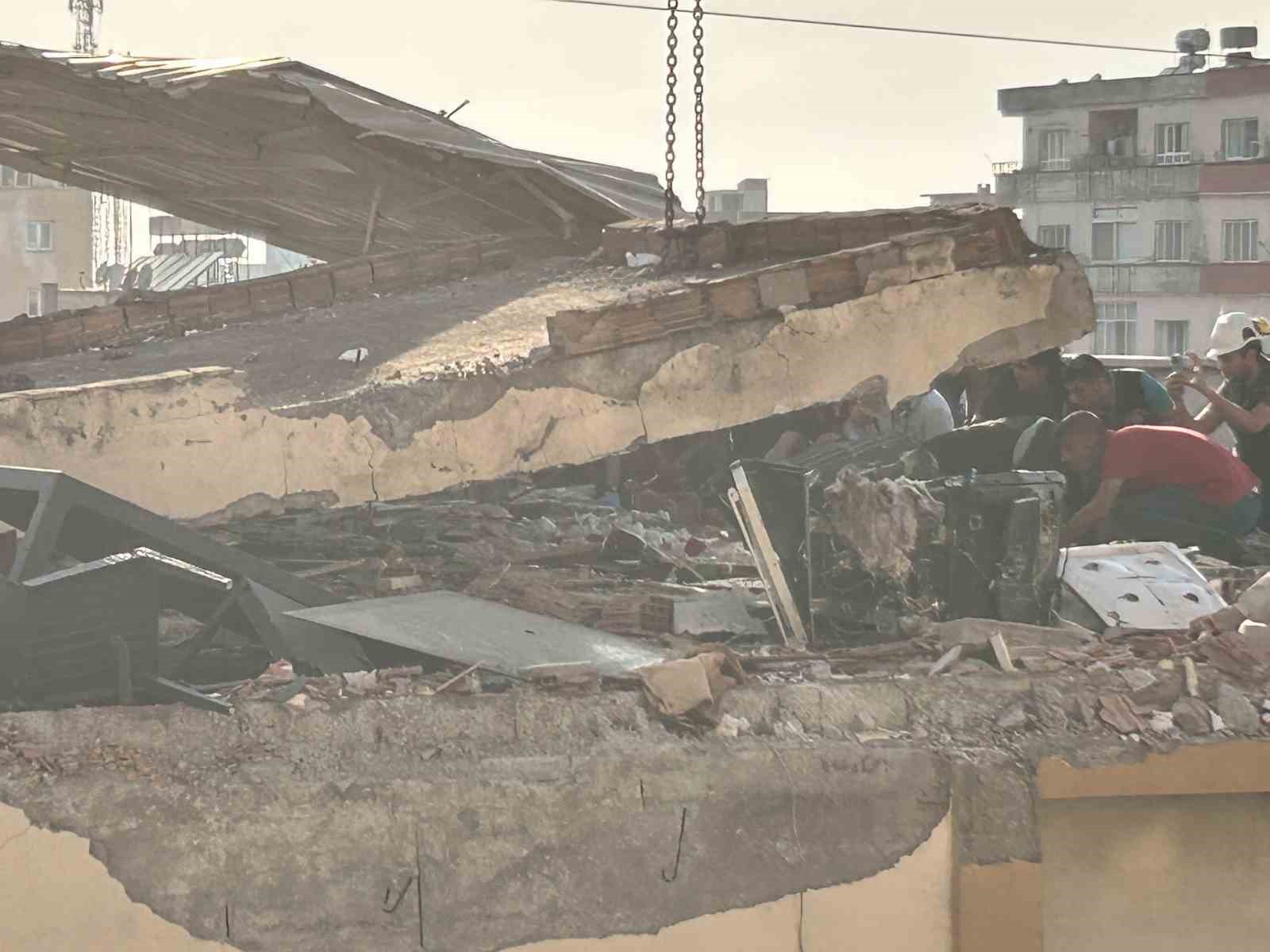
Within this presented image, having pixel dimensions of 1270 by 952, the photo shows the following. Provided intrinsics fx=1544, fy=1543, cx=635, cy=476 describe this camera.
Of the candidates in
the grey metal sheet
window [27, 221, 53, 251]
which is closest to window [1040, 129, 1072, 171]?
window [27, 221, 53, 251]

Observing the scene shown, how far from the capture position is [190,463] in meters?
5.83

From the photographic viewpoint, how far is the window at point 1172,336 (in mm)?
37906

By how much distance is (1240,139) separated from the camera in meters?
37.6

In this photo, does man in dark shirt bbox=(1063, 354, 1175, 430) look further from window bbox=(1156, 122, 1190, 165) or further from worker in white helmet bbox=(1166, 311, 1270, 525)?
window bbox=(1156, 122, 1190, 165)

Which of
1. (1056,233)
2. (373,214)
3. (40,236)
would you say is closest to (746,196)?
(1056,233)

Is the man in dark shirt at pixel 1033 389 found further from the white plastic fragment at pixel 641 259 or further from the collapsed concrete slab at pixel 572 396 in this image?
the white plastic fragment at pixel 641 259

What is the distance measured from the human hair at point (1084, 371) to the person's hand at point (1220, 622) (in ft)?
9.50

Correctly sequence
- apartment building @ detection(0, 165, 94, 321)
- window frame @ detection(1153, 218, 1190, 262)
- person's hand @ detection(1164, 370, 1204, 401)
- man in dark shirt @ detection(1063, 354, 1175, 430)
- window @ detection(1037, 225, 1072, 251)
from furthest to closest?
1. apartment building @ detection(0, 165, 94, 321)
2. window @ detection(1037, 225, 1072, 251)
3. window frame @ detection(1153, 218, 1190, 262)
4. man in dark shirt @ detection(1063, 354, 1175, 430)
5. person's hand @ detection(1164, 370, 1204, 401)

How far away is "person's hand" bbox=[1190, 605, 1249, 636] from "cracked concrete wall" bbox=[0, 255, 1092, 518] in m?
2.06

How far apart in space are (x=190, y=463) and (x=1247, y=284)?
3563cm

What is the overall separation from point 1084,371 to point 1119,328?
33561mm

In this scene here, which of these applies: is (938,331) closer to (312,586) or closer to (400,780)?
(312,586)

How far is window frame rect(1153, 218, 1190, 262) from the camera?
3819cm

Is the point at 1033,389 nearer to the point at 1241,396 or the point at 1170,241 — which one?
the point at 1241,396
